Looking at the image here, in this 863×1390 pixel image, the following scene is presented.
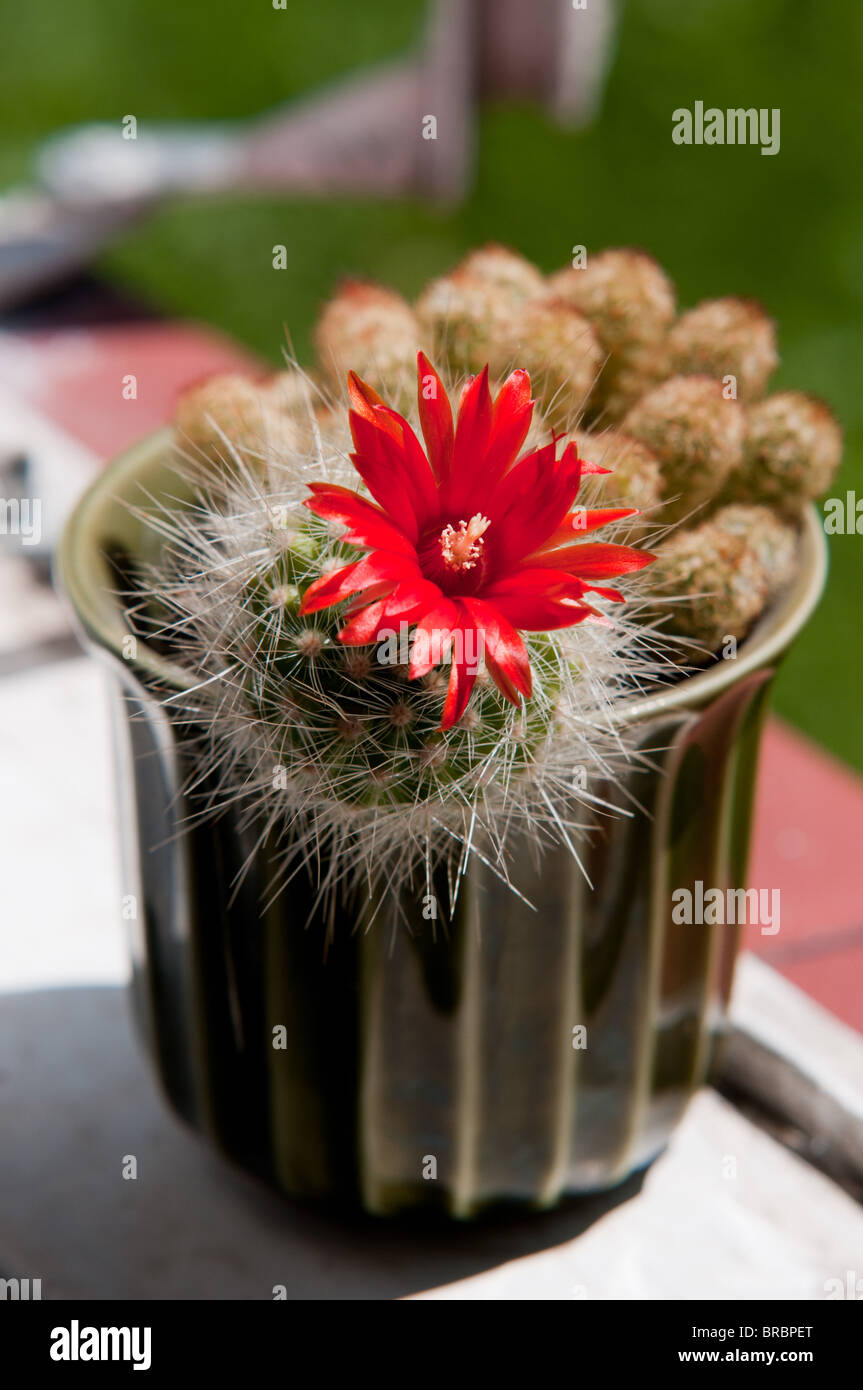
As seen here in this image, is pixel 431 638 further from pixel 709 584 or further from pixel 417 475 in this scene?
pixel 709 584

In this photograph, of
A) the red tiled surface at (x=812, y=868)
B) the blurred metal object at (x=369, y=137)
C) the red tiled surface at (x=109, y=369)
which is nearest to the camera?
the red tiled surface at (x=812, y=868)

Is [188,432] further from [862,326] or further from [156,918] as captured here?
[862,326]

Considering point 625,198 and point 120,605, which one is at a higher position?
point 625,198

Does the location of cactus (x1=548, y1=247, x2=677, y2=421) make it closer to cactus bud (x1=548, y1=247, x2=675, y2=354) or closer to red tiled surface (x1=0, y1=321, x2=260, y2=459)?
cactus bud (x1=548, y1=247, x2=675, y2=354)

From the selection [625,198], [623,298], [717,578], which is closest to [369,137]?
[625,198]

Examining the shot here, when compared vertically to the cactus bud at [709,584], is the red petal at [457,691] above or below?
below
